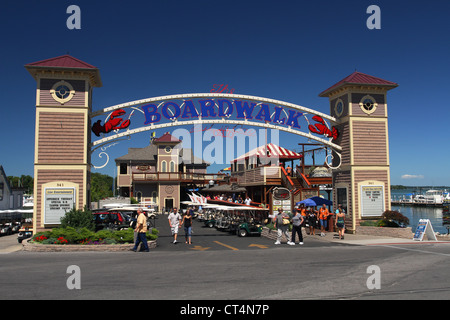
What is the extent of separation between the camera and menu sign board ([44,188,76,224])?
60.2 ft

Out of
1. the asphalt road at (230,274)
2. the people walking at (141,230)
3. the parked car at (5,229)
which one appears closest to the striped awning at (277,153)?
the asphalt road at (230,274)

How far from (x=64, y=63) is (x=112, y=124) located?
12.2 feet

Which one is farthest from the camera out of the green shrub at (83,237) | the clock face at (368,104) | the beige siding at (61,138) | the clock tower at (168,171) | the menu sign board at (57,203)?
the clock tower at (168,171)

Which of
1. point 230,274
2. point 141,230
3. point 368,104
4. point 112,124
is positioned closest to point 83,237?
point 141,230

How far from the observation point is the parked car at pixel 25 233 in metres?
19.4

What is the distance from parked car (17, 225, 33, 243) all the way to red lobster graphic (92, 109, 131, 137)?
5.91 metres

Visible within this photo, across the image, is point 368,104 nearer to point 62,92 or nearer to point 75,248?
point 62,92

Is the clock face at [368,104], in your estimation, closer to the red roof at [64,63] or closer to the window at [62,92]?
the red roof at [64,63]

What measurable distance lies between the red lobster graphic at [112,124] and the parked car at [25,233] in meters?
5.91

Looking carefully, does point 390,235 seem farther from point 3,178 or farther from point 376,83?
point 3,178

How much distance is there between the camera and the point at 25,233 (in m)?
19.6

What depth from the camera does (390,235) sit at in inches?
803

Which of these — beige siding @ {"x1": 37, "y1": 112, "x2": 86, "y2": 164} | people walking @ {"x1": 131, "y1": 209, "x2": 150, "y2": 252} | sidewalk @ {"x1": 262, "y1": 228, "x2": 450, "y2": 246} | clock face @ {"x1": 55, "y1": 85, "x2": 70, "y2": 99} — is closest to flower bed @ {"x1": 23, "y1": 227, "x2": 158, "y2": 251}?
people walking @ {"x1": 131, "y1": 209, "x2": 150, "y2": 252}
